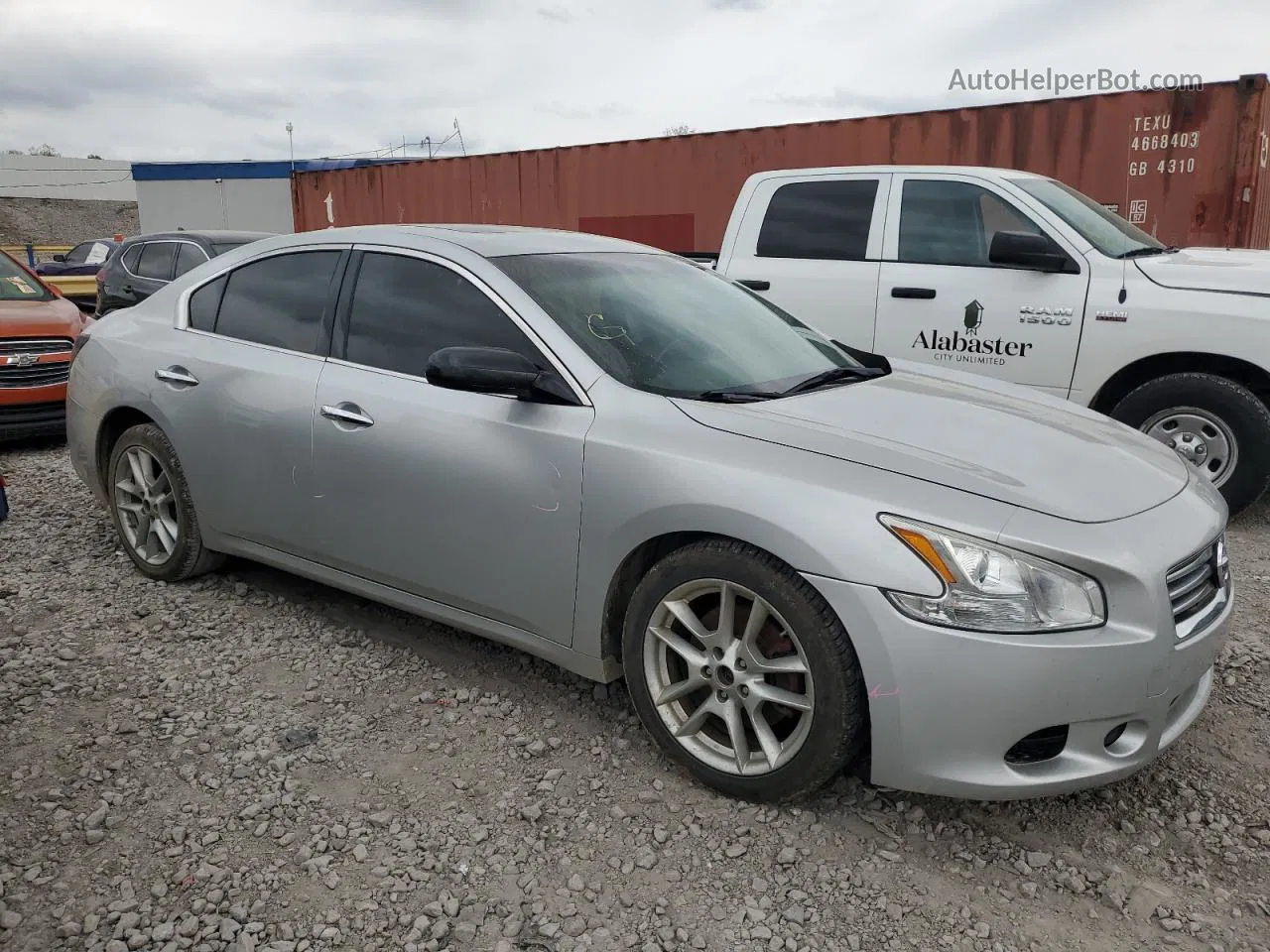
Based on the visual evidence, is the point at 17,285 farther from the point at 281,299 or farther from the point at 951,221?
the point at 951,221

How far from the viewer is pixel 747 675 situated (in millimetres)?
2668

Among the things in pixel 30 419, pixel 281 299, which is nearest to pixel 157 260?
pixel 30 419

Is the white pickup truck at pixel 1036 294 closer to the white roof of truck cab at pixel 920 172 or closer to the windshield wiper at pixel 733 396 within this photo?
the white roof of truck cab at pixel 920 172

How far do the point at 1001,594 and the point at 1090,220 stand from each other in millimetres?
4207

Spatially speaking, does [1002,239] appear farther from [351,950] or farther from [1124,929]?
[351,950]

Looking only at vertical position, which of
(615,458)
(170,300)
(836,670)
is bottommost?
(836,670)

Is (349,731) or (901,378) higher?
(901,378)

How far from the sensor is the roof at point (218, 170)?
86.1 feet

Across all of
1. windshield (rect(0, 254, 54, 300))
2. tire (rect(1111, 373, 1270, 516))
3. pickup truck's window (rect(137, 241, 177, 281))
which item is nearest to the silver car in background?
tire (rect(1111, 373, 1270, 516))

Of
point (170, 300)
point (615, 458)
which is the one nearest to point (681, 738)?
point (615, 458)

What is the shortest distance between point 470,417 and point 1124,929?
224 cm

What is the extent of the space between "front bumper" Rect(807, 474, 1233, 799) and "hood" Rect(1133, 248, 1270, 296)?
3.28 metres

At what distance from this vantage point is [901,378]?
358cm

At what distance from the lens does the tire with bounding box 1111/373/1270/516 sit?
5066mm
